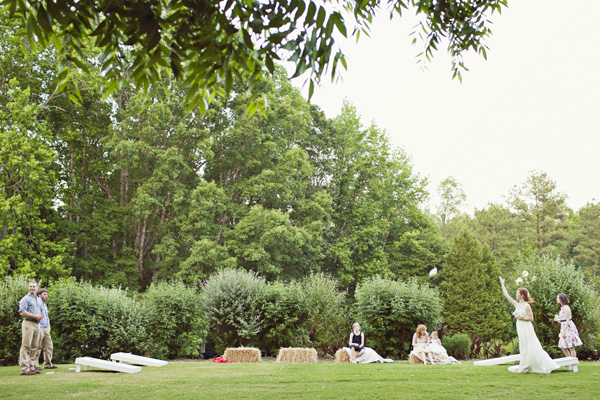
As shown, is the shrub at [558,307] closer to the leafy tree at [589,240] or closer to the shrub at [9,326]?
the shrub at [9,326]

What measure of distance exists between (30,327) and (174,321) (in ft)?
20.3

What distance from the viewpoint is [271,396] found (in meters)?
6.59

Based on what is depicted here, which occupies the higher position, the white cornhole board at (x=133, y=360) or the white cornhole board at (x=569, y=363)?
the white cornhole board at (x=569, y=363)

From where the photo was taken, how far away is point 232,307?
17.2 m

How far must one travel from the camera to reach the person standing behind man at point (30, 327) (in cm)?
964

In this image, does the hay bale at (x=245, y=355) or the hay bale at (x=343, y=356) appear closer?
the hay bale at (x=245, y=355)

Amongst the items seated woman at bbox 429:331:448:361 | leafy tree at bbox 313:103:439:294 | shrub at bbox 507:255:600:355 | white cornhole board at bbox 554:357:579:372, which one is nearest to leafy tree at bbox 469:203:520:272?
leafy tree at bbox 313:103:439:294

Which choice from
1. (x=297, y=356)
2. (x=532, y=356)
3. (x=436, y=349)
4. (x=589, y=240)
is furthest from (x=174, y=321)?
(x=589, y=240)

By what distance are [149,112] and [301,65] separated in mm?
22374

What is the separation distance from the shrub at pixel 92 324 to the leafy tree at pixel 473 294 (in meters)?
15.6

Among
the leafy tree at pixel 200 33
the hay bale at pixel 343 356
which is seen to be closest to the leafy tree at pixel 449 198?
the hay bale at pixel 343 356

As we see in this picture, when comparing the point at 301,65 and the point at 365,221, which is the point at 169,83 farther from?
the point at 301,65

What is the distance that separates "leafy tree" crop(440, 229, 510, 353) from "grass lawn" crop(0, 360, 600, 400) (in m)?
14.7

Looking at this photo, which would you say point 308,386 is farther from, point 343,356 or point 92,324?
point 92,324
